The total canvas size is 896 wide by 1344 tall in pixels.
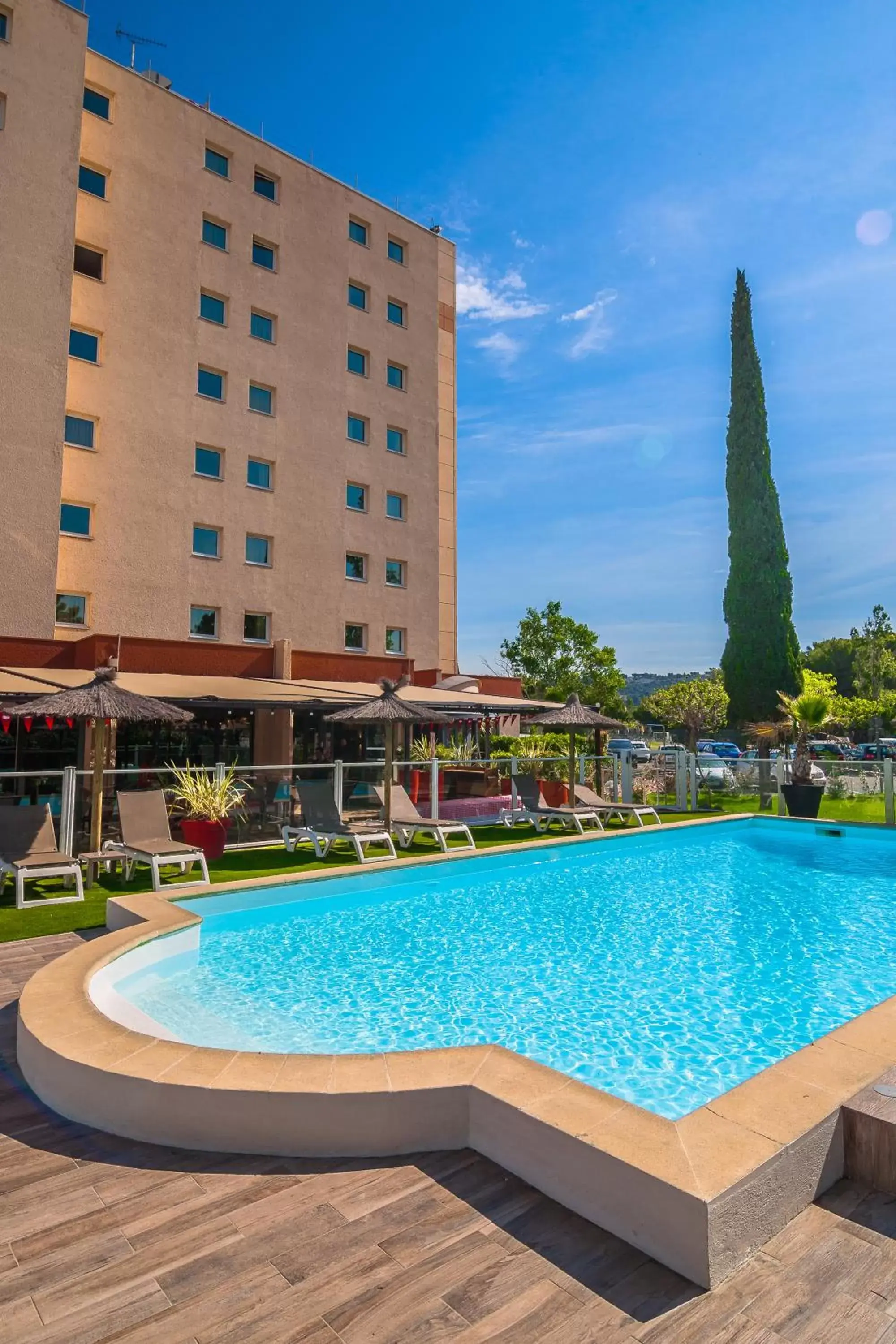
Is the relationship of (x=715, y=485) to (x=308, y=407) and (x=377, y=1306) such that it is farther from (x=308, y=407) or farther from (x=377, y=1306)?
(x=377, y=1306)

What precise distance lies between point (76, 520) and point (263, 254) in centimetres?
1156

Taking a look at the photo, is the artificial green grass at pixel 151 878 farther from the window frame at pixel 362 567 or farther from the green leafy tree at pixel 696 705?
the green leafy tree at pixel 696 705

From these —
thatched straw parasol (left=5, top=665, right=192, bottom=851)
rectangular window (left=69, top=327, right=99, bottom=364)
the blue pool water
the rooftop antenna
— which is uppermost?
the rooftop antenna

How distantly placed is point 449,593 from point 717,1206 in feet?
92.3

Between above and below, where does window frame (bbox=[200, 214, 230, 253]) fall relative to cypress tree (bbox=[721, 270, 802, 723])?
above

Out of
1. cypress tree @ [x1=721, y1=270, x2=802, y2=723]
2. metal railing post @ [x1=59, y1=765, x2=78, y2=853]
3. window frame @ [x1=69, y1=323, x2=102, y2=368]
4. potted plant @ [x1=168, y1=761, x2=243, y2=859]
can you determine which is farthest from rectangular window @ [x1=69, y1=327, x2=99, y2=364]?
cypress tree @ [x1=721, y1=270, x2=802, y2=723]

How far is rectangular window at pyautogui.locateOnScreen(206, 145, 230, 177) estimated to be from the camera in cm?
2491

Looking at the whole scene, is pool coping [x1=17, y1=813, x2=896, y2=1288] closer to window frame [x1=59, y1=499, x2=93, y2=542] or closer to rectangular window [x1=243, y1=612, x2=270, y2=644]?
window frame [x1=59, y1=499, x2=93, y2=542]

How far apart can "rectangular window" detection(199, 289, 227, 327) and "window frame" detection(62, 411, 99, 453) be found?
515cm

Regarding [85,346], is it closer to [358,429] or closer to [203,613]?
[203,613]

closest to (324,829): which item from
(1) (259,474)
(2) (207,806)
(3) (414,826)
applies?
(3) (414,826)

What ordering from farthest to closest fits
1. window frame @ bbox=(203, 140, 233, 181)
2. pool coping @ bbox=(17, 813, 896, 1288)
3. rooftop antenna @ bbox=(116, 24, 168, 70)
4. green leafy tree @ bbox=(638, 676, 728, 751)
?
green leafy tree @ bbox=(638, 676, 728, 751)
window frame @ bbox=(203, 140, 233, 181)
rooftop antenna @ bbox=(116, 24, 168, 70)
pool coping @ bbox=(17, 813, 896, 1288)

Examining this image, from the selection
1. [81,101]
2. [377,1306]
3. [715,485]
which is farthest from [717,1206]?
[715,485]

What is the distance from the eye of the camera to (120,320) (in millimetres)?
22219
